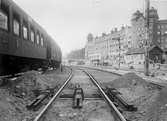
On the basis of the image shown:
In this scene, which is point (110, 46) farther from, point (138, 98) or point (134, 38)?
point (138, 98)

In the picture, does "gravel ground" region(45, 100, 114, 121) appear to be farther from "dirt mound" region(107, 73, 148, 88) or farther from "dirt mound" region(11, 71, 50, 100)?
"dirt mound" region(107, 73, 148, 88)

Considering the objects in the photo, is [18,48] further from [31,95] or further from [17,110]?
[17,110]

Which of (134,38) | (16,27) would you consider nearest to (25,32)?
(16,27)

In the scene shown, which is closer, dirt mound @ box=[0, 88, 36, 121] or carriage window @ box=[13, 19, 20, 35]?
dirt mound @ box=[0, 88, 36, 121]

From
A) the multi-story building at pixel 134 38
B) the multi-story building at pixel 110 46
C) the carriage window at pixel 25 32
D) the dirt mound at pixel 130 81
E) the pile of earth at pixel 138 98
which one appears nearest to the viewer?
the pile of earth at pixel 138 98

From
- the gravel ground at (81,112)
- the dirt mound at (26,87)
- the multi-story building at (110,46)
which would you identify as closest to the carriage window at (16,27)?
the dirt mound at (26,87)

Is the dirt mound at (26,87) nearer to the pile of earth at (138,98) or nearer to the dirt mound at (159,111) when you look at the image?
the pile of earth at (138,98)

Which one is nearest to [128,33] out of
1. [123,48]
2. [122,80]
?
[123,48]

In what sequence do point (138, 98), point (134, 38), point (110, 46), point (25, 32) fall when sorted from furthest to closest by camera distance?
1. point (110, 46)
2. point (134, 38)
3. point (25, 32)
4. point (138, 98)

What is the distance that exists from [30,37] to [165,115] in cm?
898

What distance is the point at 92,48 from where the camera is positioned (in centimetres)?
13038

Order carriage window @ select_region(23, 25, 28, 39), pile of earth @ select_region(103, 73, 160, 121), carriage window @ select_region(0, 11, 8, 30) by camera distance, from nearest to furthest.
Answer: pile of earth @ select_region(103, 73, 160, 121), carriage window @ select_region(0, 11, 8, 30), carriage window @ select_region(23, 25, 28, 39)

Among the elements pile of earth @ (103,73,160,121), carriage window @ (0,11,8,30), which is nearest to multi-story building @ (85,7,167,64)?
pile of earth @ (103,73,160,121)

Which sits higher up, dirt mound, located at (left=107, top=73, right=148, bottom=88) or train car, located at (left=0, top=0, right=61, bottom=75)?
train car, located at (left=0, top=0, right=61, bottom=75)
